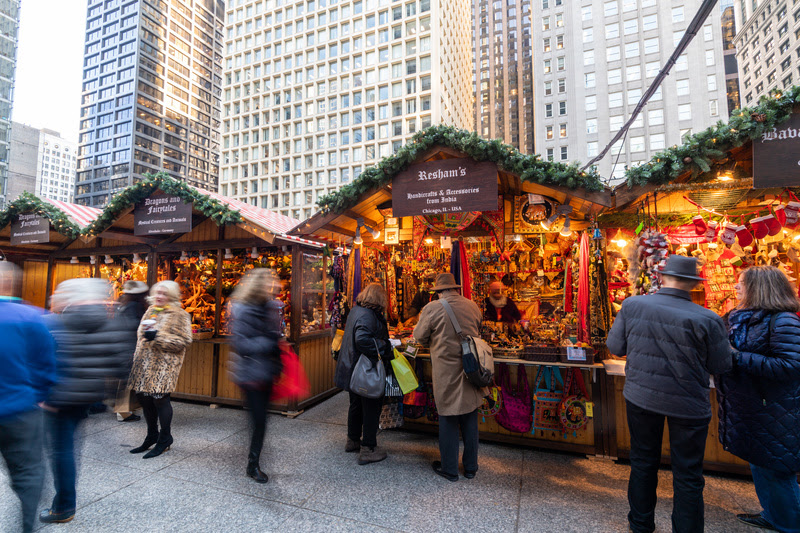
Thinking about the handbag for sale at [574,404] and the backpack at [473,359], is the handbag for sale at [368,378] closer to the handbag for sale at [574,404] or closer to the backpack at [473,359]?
the backpack at [473,359]

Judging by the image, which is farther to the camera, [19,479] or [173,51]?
[173,51]

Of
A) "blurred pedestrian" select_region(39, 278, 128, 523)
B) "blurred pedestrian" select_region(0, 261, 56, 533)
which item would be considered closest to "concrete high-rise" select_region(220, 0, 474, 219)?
"blurred pedestrian" select_region(39, 278, 128, 523)

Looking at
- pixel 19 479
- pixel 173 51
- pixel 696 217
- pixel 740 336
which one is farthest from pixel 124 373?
pixel 173 51

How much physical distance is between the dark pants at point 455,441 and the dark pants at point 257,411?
1658mm

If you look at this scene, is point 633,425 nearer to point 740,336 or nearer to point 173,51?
point 740,336

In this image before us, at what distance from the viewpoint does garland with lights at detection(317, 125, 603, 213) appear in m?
3.95

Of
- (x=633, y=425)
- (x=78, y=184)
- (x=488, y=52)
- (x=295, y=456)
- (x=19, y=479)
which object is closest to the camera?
(x=19, y=479)

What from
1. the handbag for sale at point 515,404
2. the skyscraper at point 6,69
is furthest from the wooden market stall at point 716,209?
the skyscraper at point 6,69

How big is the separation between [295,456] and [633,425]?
10.9ft

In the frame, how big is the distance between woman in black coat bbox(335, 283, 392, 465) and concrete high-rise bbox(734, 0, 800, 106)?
62.4 metres

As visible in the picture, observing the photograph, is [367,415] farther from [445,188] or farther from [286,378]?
[445,188]

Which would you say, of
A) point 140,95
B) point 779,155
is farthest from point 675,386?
point 140,95

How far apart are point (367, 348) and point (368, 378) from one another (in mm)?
313

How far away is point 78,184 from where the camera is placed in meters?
76.6
